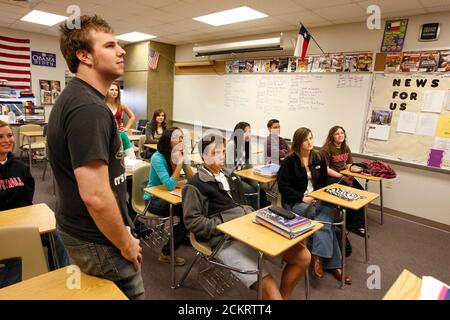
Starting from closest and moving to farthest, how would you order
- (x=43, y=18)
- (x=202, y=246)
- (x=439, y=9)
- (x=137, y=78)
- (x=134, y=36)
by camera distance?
1. (x=202, y=246)
2. (x=439, y=9)
3. (x=43, y=18)
4. (x=134, y=36)
5. (x=137, y=78)

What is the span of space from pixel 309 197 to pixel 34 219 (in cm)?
220

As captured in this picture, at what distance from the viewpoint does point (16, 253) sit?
1425 mm

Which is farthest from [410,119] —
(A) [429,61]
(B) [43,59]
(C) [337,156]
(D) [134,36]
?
(B) [43,59]

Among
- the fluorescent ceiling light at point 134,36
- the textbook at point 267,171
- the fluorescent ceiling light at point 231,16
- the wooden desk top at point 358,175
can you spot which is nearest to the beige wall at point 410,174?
the wooden desk top at point 358,175

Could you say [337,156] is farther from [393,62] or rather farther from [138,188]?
[138,188]

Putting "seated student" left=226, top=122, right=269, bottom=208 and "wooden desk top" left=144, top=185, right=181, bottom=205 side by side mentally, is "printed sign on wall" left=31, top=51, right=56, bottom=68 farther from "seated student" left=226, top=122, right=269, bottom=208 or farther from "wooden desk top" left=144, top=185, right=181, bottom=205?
"wooden desk top" left=144, top=185, right=181, bottom=205

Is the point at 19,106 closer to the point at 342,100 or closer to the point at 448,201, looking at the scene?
the point at 342,100

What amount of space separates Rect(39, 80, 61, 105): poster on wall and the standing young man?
263 inches

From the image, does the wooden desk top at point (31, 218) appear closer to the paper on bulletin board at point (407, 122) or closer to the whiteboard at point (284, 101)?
the whiteboard at point (284, 101)

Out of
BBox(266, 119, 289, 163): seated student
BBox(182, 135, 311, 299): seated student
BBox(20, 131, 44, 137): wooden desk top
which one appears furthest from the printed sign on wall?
BBox(182, 135, 311, 299): seated student

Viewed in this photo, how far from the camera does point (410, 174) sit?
12.7 feet

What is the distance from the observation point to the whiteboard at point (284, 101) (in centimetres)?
425

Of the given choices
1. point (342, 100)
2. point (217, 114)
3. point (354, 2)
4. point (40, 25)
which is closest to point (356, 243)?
point (342, 100)

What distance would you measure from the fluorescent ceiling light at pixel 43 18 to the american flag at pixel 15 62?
4.05ft
